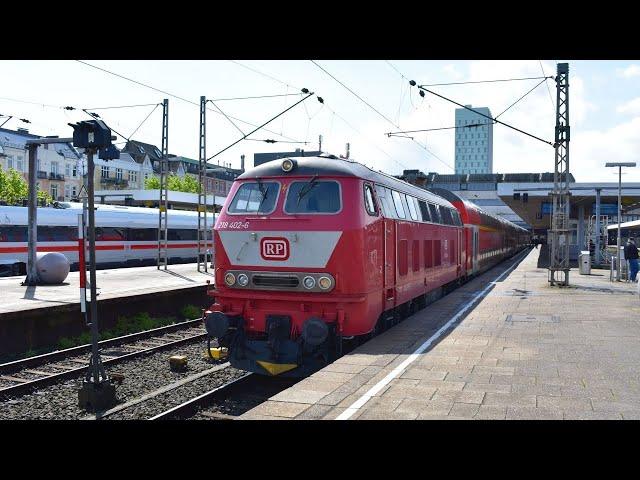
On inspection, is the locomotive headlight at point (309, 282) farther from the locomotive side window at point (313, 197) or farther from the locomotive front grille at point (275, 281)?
the locomotive side window at point (313, 197)

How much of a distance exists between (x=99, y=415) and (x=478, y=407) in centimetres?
470

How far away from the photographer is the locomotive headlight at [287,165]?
9.52 m

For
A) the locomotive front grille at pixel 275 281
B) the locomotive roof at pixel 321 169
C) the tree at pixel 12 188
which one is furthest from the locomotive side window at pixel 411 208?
the tree at pixel 12 188

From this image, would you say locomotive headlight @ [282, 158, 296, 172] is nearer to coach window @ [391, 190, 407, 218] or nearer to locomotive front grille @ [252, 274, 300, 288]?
locomotive front grille @ [252, 274, 300, 288]

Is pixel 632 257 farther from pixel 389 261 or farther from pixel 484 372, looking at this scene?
pixel 484 372

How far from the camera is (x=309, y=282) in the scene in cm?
884

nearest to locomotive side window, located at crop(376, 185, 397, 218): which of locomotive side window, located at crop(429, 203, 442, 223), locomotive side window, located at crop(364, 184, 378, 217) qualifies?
locomotive side window, located at crop(364, 184, 378, 217)

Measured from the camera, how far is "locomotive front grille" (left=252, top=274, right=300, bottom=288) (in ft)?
29.3

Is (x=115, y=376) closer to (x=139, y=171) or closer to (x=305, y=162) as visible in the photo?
(x=305, y=162)

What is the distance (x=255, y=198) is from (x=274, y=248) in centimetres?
103

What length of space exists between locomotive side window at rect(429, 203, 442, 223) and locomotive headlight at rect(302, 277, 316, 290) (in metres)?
6.08

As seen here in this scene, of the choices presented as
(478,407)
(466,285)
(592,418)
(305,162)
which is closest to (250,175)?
(305,162)

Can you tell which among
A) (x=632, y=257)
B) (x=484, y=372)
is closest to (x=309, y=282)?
(x=484, y=372)

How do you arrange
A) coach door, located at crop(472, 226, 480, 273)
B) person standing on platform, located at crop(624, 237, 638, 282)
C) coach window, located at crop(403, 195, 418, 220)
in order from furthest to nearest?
1. coach door, located at crop(472, 226, 480, 273)
2. person standing on platform, located at crop(624, 237, 638, 282)
3. coach window, located at crop(403, 195, 418, 220)
